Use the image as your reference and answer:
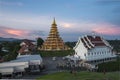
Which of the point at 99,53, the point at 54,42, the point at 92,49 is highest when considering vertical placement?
the point at 54,42

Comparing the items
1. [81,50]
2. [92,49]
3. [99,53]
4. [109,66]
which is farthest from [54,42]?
A: [109,66]

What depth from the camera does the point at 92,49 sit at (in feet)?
129

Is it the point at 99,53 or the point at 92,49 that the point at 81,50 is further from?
the point at 99,53

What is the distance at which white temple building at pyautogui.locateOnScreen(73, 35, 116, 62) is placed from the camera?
3909 cm

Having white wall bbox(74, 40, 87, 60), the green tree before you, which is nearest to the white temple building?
white wall bbox(74, 40, 87, 60)

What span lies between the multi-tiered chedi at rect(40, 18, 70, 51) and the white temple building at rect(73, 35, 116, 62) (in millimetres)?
17421

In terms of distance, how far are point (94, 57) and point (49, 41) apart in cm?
2196

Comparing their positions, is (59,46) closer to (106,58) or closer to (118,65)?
(106,58)

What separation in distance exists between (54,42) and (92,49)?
866 inches

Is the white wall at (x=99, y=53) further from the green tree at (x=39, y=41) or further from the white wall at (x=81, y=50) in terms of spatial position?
the green tree at (x=39, y=41)

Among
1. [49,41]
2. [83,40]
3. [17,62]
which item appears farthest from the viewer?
[49,41]

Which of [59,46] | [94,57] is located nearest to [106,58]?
[94,57]

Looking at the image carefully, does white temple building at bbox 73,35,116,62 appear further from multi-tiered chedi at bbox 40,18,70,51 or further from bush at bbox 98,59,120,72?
multi-tiered chedi at bbox 40,18,70,51

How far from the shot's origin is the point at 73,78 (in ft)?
73.8
